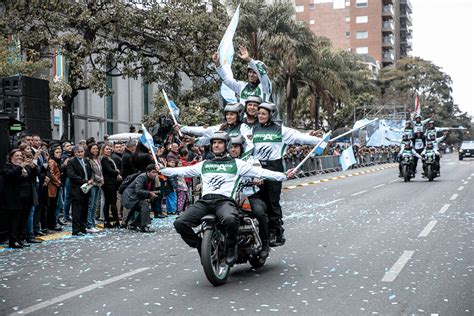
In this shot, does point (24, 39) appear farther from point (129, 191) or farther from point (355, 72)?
point (355, 72)

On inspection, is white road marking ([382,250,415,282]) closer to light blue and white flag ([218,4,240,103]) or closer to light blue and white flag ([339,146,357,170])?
light blue and white flag ([339,146,357,170])

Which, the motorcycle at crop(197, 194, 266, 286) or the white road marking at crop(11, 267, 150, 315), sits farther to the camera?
the motorcycle at crop(197, 194, 266, 286)

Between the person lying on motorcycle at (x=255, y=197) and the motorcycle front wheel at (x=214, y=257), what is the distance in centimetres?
82

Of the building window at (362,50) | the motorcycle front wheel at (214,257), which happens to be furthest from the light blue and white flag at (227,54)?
the building window at (362,50)

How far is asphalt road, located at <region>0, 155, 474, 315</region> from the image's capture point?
23.1 ft

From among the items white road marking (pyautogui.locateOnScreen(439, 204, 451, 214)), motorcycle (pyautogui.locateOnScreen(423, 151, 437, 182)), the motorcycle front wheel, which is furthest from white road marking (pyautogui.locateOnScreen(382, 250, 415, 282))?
motorcycle (pyautogui.locateOnScreen(423, 151, 437, 182))

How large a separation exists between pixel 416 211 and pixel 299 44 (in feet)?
66.8

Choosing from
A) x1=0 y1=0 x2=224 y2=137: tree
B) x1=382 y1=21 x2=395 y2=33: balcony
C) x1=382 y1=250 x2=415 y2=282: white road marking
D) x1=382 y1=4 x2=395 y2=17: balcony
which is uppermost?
x1=382 y1=4 x2=395 y2=17: balcony

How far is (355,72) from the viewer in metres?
59.7

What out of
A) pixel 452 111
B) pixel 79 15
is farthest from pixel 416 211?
pixel 452 111

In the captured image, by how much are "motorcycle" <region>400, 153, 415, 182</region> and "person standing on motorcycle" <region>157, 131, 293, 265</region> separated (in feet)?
63.8

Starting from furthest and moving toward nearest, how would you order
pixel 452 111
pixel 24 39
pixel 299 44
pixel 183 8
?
pixel 452 111 < pixel 299 44 < pixel 183 8 < pixel 24 39

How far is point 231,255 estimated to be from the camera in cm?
834

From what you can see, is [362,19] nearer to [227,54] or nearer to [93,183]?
[93,183]
